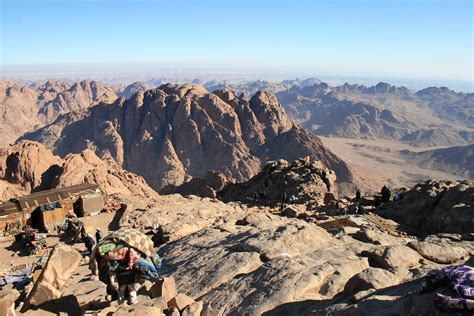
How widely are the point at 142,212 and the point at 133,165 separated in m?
89.4

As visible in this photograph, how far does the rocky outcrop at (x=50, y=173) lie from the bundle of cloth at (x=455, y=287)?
43.5 metres

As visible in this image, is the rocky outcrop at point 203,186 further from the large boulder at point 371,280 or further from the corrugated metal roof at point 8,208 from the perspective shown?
the large boulder at point 371,280

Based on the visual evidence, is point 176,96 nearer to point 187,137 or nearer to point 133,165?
point 187,137

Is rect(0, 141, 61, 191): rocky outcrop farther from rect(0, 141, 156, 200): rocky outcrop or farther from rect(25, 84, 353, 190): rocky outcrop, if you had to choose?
rect(25, 84, 353, 190): rocky outcrop

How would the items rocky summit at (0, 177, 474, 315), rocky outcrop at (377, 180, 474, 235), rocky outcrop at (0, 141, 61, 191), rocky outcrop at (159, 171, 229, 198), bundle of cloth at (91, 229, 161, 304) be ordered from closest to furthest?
1. rocky summit at (0, 177, 474, 315)
2. bundle of cloth at (91, 229, 161, 304)
3. rocky outcrop at (377, 180, 474, 235)
4. rocky outcrop at (0, 141, 61, 191)
5. rocky outcrop at (159, 171, 229, 198)

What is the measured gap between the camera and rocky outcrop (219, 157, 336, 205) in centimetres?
4194

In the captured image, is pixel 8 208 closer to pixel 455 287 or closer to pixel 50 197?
pixel 50 197

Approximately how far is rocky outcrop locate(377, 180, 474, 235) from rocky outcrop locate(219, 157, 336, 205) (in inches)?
423

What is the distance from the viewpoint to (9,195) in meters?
49.4

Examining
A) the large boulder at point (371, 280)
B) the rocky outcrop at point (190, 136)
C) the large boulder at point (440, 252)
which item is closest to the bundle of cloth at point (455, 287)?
the large boulder at point (371, 280)

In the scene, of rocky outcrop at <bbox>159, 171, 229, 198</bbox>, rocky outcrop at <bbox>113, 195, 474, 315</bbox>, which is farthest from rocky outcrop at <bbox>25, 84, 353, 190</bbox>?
rocky outcrop at <bbox>113, 195, 474, 315</bbox>

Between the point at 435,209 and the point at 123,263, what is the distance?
2280 centimetres

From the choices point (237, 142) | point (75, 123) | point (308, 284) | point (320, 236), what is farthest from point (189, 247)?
point (75, 123)

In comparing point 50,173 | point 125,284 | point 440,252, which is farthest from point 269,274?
point 50,173
